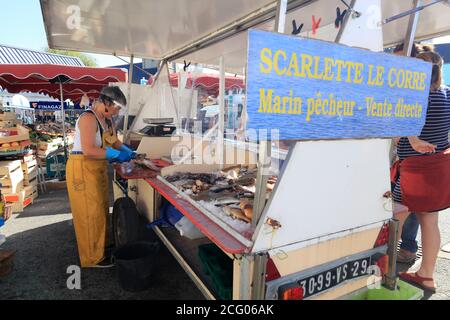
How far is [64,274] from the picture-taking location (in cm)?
313

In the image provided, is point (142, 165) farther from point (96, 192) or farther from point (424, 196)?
point (424, 196)

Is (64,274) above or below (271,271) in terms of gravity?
below

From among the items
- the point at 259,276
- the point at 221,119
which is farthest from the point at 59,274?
the point at 259,276

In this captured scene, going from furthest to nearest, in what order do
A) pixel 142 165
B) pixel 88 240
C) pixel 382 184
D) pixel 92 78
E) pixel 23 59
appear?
1. pixel 23 59
2. pixel 92 78
3. pixel 142 165
4. pixel 88 240
5. pixel 382 184

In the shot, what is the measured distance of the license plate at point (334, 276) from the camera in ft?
5.21

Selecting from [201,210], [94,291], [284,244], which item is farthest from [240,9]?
[94,291]

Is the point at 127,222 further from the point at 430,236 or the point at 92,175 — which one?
the point at 430,236

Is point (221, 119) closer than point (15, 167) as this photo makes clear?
Yes

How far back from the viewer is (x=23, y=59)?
19688 mm

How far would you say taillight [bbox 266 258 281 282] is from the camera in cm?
142

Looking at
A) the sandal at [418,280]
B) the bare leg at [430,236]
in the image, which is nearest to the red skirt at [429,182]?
the bare leg at [430,236]

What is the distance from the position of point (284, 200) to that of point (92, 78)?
5.86 meters

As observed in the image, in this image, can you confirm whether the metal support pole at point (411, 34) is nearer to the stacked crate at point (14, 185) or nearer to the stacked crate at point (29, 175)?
the stacked crate at point (14, 185)

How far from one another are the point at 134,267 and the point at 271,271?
169cm
